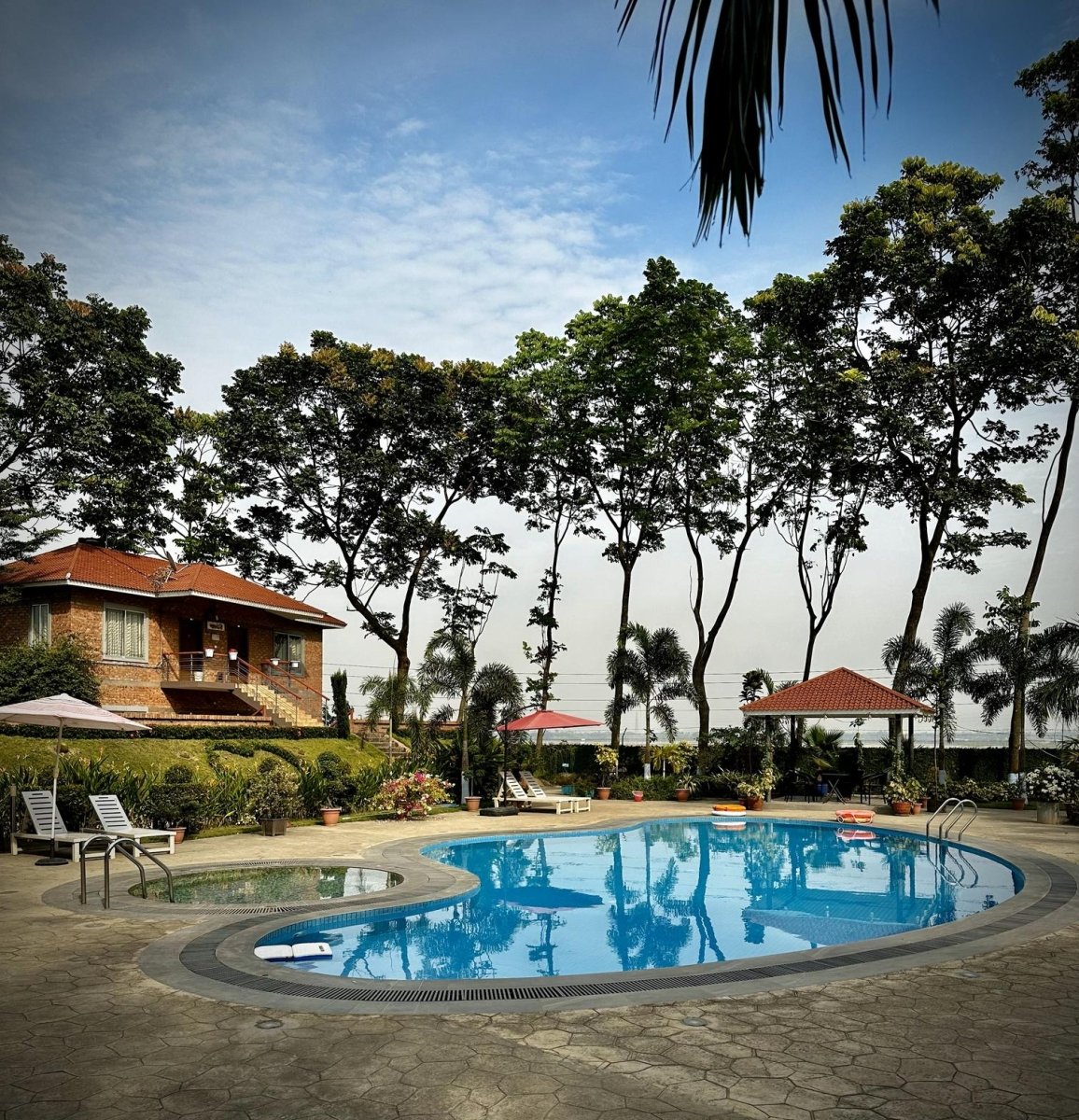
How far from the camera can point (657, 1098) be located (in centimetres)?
493

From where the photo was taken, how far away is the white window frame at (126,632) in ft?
90.3

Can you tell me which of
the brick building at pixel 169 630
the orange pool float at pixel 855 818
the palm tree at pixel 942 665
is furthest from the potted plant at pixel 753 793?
the brick building at pixel 169 630

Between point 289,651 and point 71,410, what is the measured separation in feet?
38.6

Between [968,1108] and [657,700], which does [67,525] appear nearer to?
[657,700]

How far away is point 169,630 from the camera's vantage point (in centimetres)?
3000

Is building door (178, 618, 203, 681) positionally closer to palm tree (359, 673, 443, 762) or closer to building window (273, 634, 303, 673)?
building window (273, 634, 303, 673)

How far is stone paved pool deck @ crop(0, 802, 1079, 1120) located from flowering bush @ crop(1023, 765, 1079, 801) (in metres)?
13.5

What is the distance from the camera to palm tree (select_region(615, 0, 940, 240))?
5.41ft

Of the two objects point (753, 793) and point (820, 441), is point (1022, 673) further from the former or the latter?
point (820, 441)

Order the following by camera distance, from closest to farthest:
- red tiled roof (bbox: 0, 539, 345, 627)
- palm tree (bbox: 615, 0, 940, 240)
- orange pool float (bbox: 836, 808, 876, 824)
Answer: palm tree (bbox: 615, 0, 940, 240)
orange pool float (bbox: 836, 808, 876, 824)
red tiled roof (bbox: 0, 539, 345, 627)

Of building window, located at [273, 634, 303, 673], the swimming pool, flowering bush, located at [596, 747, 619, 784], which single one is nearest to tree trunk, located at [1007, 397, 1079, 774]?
flowering bush, located at [596, 747, 619, 784]

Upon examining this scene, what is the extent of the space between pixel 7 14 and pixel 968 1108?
36.5ft

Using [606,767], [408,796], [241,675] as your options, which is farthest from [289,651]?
[408,796]

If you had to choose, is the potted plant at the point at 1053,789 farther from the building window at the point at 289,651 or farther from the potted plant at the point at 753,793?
the building window at the point at 289,651
